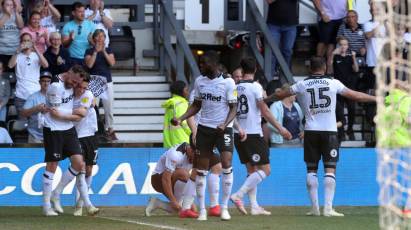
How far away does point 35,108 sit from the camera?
680 inches

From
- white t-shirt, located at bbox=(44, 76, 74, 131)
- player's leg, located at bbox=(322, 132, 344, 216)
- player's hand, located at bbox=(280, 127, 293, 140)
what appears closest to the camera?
white t-shirt, located at bbox=(44, 76, 74, 131)

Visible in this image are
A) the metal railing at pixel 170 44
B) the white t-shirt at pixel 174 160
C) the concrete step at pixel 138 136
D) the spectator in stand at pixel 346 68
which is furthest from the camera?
the metal railing at pixel 170 44

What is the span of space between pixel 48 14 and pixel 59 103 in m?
5.84

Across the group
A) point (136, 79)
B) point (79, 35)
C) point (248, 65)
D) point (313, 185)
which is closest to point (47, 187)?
point (248, 65)

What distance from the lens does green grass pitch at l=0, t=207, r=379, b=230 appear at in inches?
486

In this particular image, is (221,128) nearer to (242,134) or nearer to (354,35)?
(242,134)

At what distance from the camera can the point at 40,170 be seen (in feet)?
55.0

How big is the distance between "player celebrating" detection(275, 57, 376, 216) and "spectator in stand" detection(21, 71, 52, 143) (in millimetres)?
5040

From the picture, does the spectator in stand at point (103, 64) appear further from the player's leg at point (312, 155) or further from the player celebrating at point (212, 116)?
the player's leg at point (312, 155)

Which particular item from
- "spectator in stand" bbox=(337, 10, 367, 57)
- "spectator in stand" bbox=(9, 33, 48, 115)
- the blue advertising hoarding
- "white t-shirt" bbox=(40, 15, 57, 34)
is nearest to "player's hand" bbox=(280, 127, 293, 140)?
the blue advertising hoarding

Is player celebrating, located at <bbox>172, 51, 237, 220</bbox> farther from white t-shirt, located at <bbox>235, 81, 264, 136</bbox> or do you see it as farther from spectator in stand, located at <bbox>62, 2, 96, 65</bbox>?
spectator in stand, located at <bbox>62, 2, 96, 65</bbox>

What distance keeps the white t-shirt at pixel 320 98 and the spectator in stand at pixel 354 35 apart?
6.27 metres

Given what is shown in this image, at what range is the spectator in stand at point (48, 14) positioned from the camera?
19203 millimetres

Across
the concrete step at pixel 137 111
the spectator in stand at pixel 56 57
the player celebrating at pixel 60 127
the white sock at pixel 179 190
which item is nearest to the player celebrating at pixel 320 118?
the white sock at pixel 179 190
